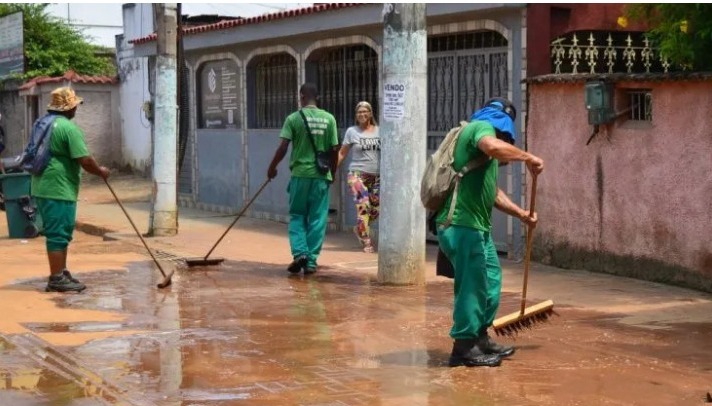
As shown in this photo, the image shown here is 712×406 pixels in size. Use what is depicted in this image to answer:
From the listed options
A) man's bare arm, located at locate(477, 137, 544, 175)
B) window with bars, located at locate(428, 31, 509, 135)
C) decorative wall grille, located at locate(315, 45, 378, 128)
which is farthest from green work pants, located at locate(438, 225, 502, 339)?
decorative wall grille, located at locate(315, 45, 378, 128)

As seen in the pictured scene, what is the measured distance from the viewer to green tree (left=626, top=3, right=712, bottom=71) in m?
10.1

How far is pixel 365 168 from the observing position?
12867 mm

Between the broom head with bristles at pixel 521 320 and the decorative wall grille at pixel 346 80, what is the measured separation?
741 centimetres

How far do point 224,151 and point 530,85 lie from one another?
7356mm

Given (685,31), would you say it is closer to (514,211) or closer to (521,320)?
(514,211)

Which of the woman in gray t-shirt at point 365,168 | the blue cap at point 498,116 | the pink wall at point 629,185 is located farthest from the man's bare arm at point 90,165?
the pink wall at point 629,185

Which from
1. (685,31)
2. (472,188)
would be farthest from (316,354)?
(685,31)

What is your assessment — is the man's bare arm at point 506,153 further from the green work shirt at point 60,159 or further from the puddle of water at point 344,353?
the green work shirt at point 60,159

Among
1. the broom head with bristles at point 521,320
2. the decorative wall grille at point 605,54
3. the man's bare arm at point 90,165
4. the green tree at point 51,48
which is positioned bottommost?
the broom head with bristles at point 521,320

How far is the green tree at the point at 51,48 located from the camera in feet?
97.6

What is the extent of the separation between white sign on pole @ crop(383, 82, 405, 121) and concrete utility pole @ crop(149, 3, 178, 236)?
193 inches

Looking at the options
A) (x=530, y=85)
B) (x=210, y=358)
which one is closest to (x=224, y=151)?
(x=530, y=85)

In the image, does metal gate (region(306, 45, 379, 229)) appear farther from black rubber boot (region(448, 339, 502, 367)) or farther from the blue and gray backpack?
black rubber boot (region(448, 339, 502, 367))

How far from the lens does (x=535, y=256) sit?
1192cm
